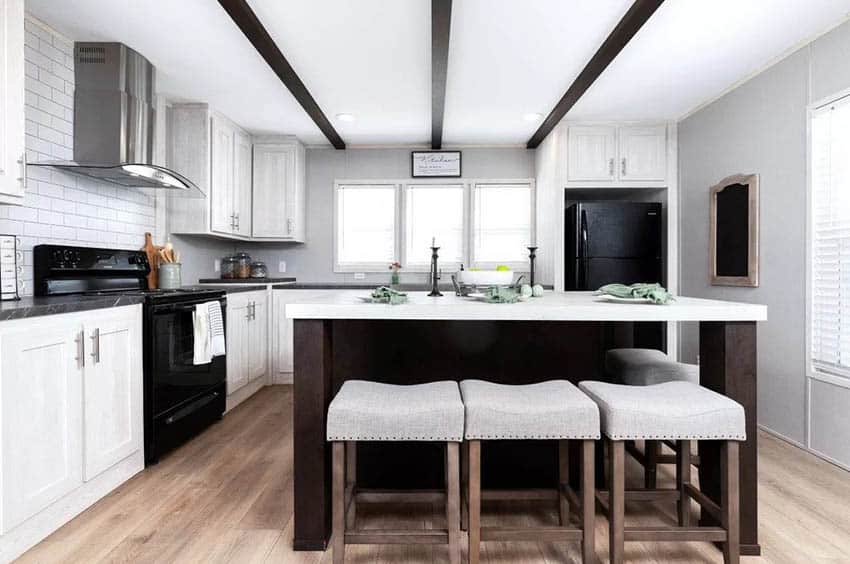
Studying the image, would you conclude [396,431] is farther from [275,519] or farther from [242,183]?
[242,183]

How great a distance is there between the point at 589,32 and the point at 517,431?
2.36m

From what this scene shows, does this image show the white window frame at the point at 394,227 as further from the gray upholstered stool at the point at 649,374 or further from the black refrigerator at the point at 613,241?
the gray upholstered stool at the point at 649,374

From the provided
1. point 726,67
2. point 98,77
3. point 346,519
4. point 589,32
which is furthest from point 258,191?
point 726,67

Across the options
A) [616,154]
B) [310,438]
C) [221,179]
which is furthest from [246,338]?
[616,154]

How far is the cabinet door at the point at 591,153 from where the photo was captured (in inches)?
174

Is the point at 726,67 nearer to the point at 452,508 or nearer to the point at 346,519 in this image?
the point at 452,508

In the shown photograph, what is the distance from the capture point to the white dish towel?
3.01 meters

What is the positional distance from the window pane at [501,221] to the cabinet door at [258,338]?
7.40 ft

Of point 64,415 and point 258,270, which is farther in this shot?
point 258,270

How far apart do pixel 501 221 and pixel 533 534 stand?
156 inches

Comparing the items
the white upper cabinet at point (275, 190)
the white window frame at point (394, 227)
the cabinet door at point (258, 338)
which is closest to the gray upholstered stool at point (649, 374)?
the cabinet door at point (258, 338)

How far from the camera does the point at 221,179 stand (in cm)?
421

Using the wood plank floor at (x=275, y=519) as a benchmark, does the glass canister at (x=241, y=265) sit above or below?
above

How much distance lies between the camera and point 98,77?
2.87m
